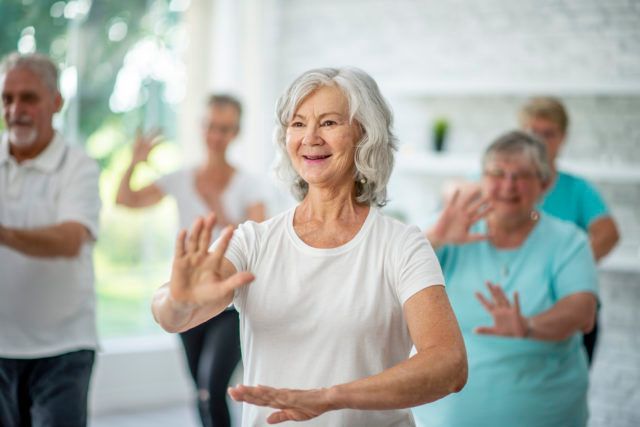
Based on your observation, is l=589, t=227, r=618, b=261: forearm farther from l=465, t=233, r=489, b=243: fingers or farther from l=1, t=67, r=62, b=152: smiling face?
l=1, t=67, r=62, b=152: smiling face

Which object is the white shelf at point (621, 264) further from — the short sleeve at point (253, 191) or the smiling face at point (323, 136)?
the smiling face at point (323, 136)

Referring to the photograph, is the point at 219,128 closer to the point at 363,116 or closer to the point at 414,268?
the point at 363,116

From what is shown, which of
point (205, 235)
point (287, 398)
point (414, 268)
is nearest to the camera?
point (287, 398)

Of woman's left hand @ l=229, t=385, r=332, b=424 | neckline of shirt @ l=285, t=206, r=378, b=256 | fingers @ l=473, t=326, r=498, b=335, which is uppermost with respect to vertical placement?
neckline of shirt @ l=285, t=206, r=378, b=256

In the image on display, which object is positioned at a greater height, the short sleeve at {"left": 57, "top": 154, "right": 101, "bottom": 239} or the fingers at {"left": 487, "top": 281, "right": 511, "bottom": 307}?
the short sleeve at {"left": 57, "top": 154, "right": 101, "bottom": 239}

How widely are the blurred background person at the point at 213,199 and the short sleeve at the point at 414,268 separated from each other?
1.84 m

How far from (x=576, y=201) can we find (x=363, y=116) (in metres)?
2.09

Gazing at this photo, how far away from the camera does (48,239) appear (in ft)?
8.07

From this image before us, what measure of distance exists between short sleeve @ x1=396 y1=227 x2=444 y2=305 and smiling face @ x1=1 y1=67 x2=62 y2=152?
4.58 feet

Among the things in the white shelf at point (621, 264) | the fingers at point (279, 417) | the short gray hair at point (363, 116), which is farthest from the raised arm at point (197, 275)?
the white shelf at point (621, 264)

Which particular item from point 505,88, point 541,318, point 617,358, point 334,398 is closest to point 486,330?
point 541,318

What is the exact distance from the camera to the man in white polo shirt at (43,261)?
2529 mm

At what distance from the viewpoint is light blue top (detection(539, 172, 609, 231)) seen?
3654 millimetres

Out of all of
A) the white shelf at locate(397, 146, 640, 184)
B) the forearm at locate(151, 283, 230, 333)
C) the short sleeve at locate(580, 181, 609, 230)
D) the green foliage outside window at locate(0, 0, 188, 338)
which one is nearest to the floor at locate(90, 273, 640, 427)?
the white shelf at locate(397, 146, 640, 184)
